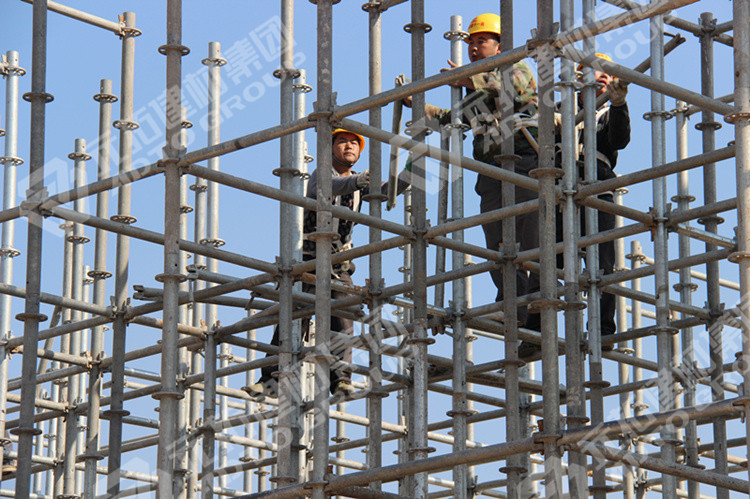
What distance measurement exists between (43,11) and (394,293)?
3581mm

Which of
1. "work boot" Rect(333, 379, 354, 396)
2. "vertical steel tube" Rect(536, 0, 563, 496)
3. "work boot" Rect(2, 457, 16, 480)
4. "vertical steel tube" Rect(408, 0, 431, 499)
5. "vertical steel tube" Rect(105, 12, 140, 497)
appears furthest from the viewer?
"work boot" Rect(2, 457, 16, 480)

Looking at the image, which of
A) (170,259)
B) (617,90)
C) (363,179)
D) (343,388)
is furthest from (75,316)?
(617,90)

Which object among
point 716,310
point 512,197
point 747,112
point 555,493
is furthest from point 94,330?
point 747,112

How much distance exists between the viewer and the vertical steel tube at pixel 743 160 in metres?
7.15

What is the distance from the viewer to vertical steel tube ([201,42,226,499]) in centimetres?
1161

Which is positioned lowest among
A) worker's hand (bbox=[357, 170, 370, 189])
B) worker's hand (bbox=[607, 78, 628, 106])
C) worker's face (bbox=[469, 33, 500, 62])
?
worker's hand (bbox=[357, 170, 370, 189])

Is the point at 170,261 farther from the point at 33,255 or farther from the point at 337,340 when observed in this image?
the point at 337,340

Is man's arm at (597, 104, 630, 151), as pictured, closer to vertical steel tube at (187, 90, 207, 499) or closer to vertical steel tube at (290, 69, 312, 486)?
vertical steel tube at (290, 69, 312, 486)

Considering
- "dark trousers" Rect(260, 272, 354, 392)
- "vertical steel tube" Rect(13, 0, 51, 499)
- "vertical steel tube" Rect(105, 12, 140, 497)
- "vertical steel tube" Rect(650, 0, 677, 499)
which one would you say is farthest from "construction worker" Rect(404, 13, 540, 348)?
"vertical steel tube" Rect(13, 0, 51, 499)

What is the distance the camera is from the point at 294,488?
28.8 feet

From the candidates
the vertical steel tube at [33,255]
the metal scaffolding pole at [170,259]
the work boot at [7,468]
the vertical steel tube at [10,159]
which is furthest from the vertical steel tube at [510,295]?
the work boot at [7,468]

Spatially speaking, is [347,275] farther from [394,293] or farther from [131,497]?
[131,497]

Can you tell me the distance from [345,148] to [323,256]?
17.7 ft

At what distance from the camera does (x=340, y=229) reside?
44.8 ft
